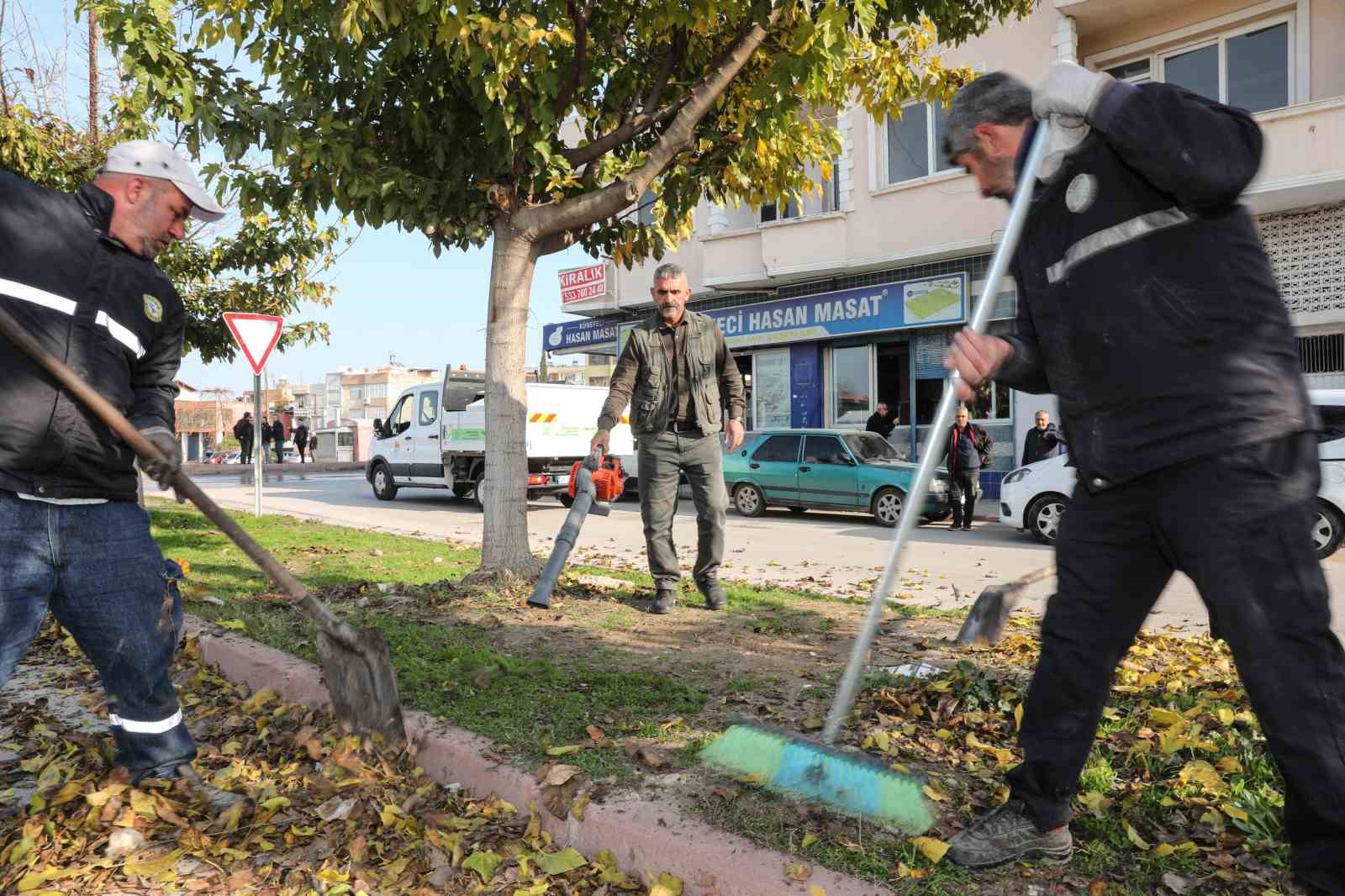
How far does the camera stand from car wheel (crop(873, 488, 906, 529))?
12.9m

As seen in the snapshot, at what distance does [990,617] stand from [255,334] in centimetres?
907

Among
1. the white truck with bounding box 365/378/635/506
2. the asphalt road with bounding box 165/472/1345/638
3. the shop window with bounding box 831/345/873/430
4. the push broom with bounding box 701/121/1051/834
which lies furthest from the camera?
the shop window with bounding box 831/345/873/430

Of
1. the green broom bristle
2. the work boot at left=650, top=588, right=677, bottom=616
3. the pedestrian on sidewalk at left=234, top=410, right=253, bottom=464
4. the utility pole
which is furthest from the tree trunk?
the pedestrian on sidewalk at left=234, top=410, right=253, bottom=464

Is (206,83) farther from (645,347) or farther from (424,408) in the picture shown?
(424,408)

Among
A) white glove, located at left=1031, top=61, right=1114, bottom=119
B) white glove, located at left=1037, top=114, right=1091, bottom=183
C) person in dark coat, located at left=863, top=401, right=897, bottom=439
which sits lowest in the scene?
person in dark coat, located at left=863, top=401, right=897, bottom=439

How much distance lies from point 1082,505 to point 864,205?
16.4 metres

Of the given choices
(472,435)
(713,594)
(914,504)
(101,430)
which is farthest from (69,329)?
(472,435)

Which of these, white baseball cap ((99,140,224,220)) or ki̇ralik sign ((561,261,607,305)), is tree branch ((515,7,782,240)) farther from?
ki̇ralik sign ((561,261,607,305))

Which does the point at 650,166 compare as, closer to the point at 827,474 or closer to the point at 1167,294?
the point at 1167,294

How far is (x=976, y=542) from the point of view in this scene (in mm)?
11031

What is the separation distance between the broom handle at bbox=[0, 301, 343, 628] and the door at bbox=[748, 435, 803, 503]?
11292mm

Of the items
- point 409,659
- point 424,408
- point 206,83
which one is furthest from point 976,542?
point 424,408

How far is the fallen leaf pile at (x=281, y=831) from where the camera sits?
8.34 ft

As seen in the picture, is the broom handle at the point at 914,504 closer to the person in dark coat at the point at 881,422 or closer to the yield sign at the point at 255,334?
the yield sign at the point at 255,334
